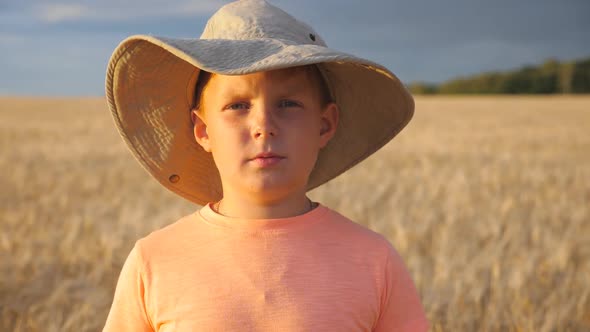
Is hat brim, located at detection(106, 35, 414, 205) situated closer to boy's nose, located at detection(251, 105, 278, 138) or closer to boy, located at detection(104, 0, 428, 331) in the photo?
boy, located at detection(104, 0, 428, 331)

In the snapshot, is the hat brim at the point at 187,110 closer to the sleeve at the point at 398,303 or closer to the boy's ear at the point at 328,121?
the boy's ear at the point at 328,121

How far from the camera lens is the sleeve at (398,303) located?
1.32 meters

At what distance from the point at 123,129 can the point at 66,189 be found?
327 cm

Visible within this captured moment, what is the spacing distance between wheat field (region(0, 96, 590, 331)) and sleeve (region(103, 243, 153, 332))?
28.1 inches

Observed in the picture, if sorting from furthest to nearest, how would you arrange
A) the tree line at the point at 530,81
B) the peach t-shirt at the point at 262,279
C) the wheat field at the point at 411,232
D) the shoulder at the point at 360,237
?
1. the tree line at the point at 530,81
2. the wheat field at the point at 411,232
3. the shoulder at the point at 360,237
4. the peach t-shirt at the point at 262,279

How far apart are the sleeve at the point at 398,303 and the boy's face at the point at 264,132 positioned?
0.23 m

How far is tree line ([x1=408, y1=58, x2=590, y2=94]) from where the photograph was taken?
49.2 m

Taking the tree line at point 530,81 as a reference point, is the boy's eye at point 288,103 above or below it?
above

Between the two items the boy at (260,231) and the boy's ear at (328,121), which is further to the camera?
the boy's ear at (328,121)

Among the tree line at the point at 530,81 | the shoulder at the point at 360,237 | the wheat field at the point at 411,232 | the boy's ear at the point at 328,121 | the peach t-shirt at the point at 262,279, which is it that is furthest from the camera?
the tree line at the point at 530,81

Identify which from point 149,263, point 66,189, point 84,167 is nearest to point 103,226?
point 66,189

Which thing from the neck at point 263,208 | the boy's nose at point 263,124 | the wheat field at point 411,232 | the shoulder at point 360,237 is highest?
the boy's nose at point 263,124

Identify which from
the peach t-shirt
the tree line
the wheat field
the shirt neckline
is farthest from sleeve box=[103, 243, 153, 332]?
the tree line

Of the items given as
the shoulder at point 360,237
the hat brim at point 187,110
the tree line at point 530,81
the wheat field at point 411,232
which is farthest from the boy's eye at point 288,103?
the tree line at point 530,81
